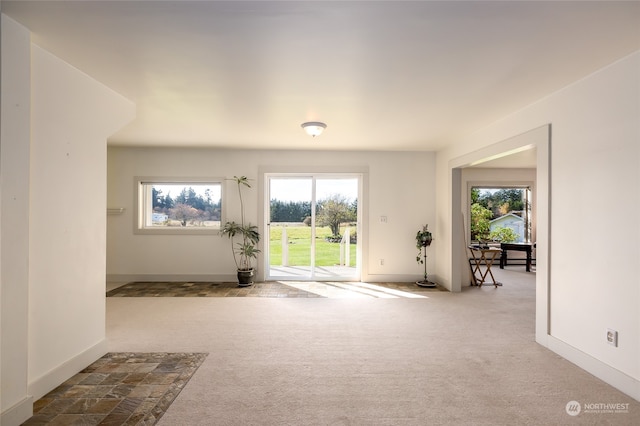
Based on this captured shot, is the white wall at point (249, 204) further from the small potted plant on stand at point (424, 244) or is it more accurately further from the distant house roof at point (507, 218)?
the distant house roof at point (507, 218)

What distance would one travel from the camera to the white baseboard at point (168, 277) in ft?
19.9

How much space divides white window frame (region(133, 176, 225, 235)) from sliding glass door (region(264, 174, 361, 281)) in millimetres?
1029

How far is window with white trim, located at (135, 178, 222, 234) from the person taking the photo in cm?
622

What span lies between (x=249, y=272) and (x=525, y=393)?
443cm

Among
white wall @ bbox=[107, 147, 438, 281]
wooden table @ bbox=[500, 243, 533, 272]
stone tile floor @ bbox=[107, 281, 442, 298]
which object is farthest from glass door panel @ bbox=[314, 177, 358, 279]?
wooden table @ bbox=[500, 243, 533, 272]

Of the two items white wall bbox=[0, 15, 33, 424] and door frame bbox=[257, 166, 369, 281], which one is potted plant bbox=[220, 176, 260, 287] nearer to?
door frame bbox=[257, 166, 369, 281]

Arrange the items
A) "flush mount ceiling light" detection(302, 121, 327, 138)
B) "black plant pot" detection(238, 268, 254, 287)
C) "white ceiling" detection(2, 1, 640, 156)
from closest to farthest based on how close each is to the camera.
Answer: "white ceiling" detection(2, 1, 640, 156) < "flush mount ceiling light" detection(302, 121, 327, 138) < "black plant pot" detection(238, 268, 254, 287)

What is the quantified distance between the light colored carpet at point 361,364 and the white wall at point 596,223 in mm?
273

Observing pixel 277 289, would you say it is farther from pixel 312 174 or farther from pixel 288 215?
pixel 312 174

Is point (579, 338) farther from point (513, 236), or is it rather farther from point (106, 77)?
point (513, 236)

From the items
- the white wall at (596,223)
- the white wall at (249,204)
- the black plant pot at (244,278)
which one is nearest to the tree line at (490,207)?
the white wall at (249,204)

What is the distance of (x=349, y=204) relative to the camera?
6367 millimetres

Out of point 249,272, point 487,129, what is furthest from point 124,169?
point 487,129

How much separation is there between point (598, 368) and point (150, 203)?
6781mm
